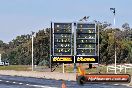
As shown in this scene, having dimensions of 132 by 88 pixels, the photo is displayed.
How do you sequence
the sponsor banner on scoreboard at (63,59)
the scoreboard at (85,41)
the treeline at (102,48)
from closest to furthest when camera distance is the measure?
1. the scoreboard at (85,41)
2. the sponsor banner on scoreboard at (63,59)
3. the treeline at (102,48)

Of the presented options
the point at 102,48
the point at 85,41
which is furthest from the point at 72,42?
the point at 102,48

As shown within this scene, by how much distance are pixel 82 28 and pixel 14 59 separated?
368 feet

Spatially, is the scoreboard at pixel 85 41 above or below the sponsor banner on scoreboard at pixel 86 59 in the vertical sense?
above

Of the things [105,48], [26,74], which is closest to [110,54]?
[105,48]

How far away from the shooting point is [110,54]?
4294 inches

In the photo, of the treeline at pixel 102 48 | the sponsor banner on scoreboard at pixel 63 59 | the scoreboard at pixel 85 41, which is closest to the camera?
the scoreboard at pixel 85 41

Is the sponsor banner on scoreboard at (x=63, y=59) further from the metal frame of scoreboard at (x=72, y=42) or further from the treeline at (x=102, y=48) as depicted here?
the treeline at (x=102, y=48)

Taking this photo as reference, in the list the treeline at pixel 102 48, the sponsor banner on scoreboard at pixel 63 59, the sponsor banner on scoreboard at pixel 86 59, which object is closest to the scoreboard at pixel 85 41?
the sponsor banner on scoreboard at pixel 86 59

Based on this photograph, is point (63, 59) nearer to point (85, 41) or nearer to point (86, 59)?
point (86, 59)

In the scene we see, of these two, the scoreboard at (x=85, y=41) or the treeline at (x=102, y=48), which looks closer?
the scoreboard at (x=85, y=41)

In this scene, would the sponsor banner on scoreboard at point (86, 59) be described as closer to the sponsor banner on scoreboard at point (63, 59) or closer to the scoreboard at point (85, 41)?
the scoreboard at point (85, 41)

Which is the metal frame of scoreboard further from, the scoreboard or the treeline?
the treeline

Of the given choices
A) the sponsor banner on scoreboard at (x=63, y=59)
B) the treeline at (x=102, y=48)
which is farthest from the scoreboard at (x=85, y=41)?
the treeline at (x=102, y=48)

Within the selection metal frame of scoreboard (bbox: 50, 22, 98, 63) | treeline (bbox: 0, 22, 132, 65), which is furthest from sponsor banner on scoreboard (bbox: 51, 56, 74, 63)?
treeline (bbox: 0, 22, 132, 65)
